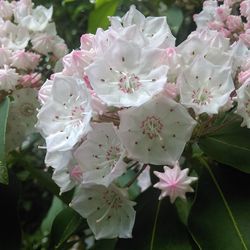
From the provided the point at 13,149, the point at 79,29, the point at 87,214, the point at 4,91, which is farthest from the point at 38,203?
the point at 87,214

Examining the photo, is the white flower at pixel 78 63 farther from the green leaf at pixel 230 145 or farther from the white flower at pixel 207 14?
the white flower at pixel 207 14

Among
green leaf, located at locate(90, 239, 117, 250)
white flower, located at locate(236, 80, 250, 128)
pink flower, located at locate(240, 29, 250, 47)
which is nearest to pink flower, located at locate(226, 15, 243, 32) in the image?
pink flower, located at locate(240, 29, 250, 47)

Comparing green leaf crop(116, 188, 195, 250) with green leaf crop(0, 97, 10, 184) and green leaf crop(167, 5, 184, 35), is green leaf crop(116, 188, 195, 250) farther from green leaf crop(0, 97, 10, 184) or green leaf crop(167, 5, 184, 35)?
green leaf crop(167, 5, 184, 35)

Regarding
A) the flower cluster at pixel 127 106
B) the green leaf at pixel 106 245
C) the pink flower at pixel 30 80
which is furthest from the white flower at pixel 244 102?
the pink flower at pixel 30 80

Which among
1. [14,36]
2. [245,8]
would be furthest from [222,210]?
[14,36]

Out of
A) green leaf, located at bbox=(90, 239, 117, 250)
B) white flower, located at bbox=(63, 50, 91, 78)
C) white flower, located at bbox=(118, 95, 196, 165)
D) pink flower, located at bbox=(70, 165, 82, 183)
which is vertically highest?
white flower, located at bbox=(63, 50, 91, 78)

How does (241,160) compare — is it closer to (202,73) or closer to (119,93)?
(202,73)
